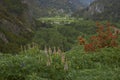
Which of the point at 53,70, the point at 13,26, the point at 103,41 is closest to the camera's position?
the point at 53,70

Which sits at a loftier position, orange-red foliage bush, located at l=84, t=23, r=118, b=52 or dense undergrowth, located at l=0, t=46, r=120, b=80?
orange-red foliage bush, located at l=84, t=23, r=118, b=52

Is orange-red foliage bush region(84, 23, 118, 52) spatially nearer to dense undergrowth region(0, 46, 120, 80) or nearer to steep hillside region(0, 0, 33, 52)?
dense undergrowth region(0, 46, 120, 80)

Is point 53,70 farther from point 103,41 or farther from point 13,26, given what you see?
point 13,26

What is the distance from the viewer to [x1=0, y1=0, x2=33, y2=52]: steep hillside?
302 ft

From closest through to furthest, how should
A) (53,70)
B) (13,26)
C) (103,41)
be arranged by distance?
(53,70) < (103,41) < (13,26)

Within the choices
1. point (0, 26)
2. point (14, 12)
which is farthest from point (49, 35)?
point (0, 26)

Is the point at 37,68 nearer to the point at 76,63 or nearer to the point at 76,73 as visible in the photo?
the point at 76,73

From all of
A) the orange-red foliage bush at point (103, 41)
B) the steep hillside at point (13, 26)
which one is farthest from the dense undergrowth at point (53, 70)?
the steep hillside at point (13, 26)

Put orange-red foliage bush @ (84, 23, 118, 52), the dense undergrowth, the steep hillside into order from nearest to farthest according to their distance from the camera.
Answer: the dense undergrowth, orange-red foliage bush @ (84, 23, 118, 52), the steep hillside

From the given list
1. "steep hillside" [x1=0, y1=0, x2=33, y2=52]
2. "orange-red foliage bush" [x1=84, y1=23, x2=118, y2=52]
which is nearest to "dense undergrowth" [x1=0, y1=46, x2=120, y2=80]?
"orange-red foliage bush" [x1=84, y1=23, x2=118, y2=52]

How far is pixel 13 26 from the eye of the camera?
119 metres

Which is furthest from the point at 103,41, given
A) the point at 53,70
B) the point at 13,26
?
the point at 13,26

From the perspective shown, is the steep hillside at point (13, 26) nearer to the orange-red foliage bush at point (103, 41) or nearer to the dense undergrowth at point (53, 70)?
the orange-red foliage bush at point (103, 41)

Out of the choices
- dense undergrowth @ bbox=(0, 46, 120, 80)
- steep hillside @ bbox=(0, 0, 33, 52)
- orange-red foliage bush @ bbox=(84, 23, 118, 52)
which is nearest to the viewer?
dense undergrowth @ bbox=(0, 46, 120, 80)
